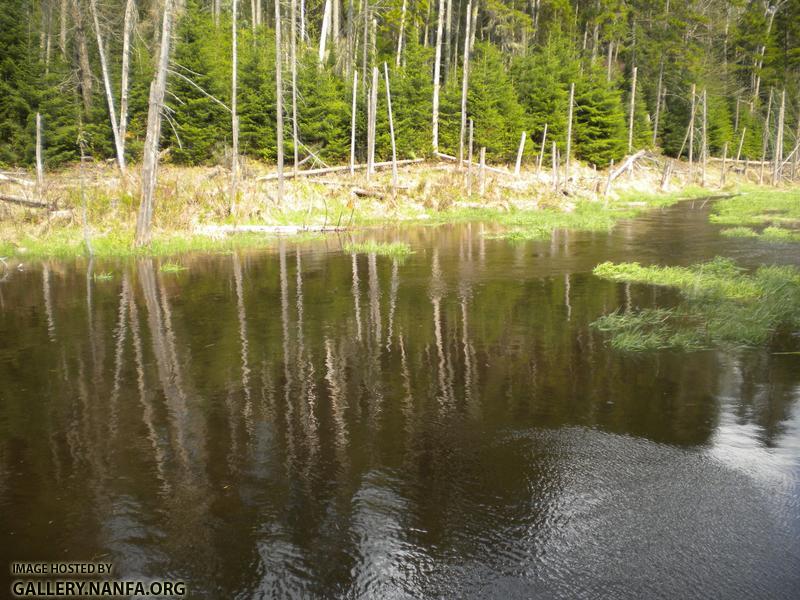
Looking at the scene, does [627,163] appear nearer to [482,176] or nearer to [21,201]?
[482,176]

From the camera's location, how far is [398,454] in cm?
628

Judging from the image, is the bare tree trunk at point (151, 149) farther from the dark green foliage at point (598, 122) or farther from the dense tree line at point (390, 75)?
the dark green foliage at point (598, 122)

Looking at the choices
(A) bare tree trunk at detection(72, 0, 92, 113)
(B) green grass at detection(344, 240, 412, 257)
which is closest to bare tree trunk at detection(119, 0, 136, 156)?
(A) bare tree trunk at detection(72, 0, 92, 113)

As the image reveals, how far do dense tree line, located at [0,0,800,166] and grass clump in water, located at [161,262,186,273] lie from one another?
5361 mm

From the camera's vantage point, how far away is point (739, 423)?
6.88 meters

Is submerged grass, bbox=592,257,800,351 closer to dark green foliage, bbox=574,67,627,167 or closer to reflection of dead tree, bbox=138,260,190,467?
reflection of dead tree, bbox=138,260,190,467

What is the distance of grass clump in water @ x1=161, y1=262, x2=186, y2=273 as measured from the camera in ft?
56.7

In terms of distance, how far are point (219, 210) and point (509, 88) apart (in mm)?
25267

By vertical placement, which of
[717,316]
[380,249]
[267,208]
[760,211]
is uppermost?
[267,208]

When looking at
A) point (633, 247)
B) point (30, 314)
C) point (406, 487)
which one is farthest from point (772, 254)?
point (30, 314)

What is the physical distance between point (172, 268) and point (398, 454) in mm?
13041

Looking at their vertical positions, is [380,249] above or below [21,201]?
below

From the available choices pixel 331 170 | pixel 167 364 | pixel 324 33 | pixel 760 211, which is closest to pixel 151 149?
pixel 167 364

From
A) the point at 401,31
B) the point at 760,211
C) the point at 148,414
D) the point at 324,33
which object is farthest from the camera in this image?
the point at 401,31
